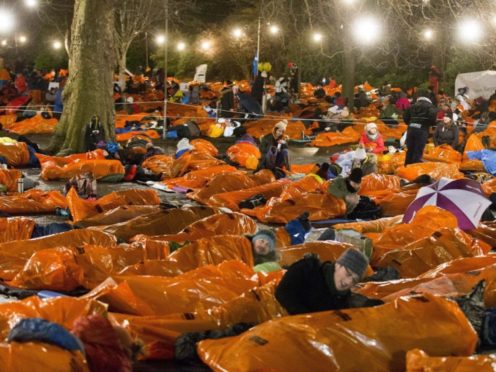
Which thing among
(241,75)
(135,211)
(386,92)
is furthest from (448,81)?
(135,211)

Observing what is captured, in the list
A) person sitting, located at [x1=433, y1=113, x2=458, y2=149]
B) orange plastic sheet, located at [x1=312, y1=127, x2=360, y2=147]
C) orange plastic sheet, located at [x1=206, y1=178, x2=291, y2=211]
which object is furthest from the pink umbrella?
orange plastic sheet, located at [x1=312, y1=127, x2=360, y2=147]

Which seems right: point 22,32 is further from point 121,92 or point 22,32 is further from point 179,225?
point 179,225

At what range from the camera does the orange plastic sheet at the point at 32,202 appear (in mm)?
8508

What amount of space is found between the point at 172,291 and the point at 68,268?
1.12 m

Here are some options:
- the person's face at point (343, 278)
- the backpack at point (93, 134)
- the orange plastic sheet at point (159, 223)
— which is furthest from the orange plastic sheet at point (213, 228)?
the backpack at point (93, 134)

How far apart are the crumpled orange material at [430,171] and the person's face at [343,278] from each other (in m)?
6.91

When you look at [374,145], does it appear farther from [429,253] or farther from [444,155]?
[429,253]

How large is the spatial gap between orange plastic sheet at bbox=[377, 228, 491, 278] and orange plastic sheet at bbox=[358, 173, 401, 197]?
3120 mm

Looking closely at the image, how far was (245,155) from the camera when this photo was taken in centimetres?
1226

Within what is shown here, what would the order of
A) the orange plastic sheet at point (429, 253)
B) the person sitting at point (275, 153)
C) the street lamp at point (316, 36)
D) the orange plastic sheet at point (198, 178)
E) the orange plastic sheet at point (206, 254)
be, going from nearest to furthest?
the orange plastic sheet at point (206, 254) < the orange plastic sheet at point (429, 253) < the orange plastic sheet at point (198, 178) < the person sitting at point (275, 153) < the street lamp at point (316, 36)

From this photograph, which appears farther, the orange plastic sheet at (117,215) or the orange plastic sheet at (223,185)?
the orange plastic sheet at (223,185)

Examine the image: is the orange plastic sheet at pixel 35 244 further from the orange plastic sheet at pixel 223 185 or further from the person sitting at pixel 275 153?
the person sitting at pixel 275 153

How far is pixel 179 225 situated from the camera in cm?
745

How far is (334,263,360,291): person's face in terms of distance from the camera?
4297 millimetres
